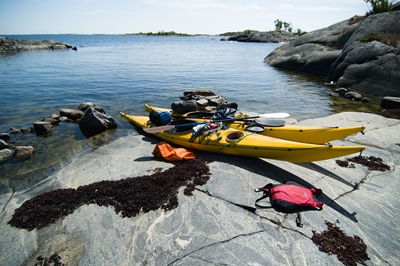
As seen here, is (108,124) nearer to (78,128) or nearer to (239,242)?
(78,128)

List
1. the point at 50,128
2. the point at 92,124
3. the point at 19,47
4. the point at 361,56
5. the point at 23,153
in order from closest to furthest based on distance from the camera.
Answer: the point at 23,153 → the point at 92,124 → the point at 50,128 → the point at 361,56 → the point at 19,47

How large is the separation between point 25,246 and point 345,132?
277 inches

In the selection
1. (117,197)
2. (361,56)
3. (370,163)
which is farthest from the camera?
(361,56)

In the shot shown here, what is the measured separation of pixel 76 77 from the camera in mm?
20406

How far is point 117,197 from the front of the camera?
15.7 feet

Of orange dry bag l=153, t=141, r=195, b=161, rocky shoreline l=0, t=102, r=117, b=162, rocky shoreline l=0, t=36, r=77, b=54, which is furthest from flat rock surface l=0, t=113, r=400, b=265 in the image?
rocky shoreline l=0, t=36, r=77, b=54

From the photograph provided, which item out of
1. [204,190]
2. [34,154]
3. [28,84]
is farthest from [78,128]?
[28,84]

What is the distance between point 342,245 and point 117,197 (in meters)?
4.02

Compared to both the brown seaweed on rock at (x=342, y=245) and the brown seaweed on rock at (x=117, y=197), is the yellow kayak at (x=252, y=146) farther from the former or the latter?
the brown seaweed on rock at (x=342, y=245)

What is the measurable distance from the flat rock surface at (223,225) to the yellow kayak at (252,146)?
0.41m

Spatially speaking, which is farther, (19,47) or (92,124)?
(19,47)

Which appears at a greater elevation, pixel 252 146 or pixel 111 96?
pixel 252 146

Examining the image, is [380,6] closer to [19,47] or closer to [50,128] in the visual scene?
[50,128]

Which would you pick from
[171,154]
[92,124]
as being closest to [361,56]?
[171,154]
